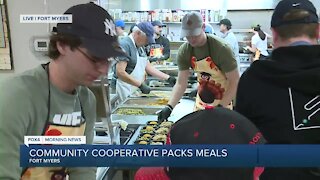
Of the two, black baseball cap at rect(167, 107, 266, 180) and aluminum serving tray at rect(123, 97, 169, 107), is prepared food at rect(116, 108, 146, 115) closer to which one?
aluminum serving tray at rect(123, 97, 169, 107)

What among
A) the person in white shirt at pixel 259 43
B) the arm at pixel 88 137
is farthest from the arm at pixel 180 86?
the person in white shirt at pixel 259 43

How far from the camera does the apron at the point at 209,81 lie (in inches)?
74.0

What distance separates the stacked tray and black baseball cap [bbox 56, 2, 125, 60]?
742 mm

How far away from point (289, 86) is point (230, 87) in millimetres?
1044

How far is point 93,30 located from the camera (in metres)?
0.76

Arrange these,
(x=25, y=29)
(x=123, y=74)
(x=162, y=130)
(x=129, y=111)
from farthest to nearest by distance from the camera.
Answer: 1. (x=123, y=74)
2. (x=129, y=111)
3. (x=162, y=130)
4. (x=25, y=29)

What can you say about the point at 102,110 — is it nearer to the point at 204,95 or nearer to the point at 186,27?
the point at 186,27

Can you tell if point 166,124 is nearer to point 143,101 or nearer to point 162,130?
point 162,130

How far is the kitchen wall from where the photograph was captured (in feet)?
4.38

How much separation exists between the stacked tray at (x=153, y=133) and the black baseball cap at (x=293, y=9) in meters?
0.72

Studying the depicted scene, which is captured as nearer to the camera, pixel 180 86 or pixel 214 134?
pixel 214 134

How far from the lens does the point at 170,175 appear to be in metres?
0.57

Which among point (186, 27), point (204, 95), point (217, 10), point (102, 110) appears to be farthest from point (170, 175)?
point (217, 10)

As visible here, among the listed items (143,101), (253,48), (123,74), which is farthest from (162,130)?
(253,48)
